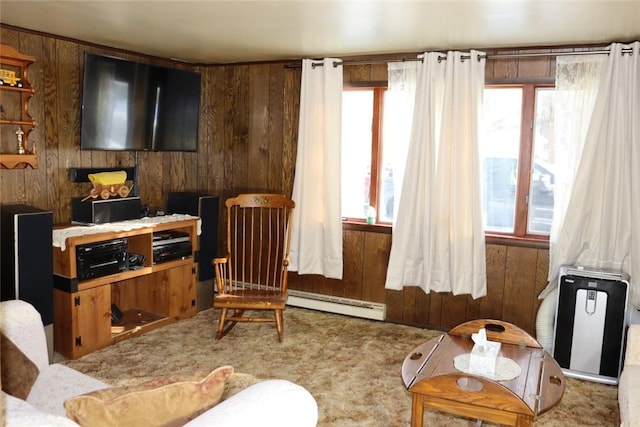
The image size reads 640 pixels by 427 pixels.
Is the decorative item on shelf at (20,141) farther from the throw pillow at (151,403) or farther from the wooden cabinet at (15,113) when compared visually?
the throw pillow at (151,403)

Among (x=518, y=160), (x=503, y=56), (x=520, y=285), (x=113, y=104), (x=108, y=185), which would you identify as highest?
(x=503, y=56)

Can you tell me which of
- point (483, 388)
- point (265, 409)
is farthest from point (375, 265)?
point (265, 409)

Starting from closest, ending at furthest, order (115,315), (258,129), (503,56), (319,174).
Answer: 1. (503,56)
2. (115,315)
3. (319,174)
4. (258,129)

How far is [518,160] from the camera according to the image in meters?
4.23

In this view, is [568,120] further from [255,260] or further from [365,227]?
[255,260]

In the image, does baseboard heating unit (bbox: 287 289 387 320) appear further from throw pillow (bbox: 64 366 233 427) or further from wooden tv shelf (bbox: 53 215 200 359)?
throw pillow (bbox: 64 366 233 427)

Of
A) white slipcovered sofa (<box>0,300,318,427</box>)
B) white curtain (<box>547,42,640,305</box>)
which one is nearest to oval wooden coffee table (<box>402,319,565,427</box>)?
white slipcovered sofa (<box>0,300,318,427</box>)

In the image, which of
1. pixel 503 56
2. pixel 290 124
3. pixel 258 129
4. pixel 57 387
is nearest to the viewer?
pixel 57 387

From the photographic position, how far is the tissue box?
8.32ft

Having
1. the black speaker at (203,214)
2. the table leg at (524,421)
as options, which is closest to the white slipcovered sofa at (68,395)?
the table leg at (524,421)

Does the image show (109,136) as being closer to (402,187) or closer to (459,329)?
(402,187)

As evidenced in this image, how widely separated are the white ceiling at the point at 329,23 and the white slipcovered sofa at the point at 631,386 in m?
1.74

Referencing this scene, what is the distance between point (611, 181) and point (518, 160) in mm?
685

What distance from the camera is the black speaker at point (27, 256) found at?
3371 millimetres
